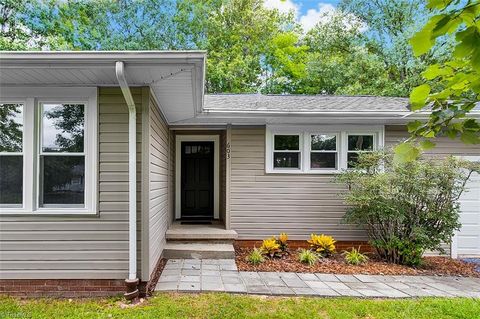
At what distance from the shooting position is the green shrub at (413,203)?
5375 millimetres

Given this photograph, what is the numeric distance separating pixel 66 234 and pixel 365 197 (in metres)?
4.67

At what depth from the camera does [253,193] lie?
648cm

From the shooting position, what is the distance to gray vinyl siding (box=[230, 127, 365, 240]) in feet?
21.1

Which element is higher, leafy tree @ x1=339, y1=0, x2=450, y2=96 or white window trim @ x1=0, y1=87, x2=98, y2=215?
leafy tree @ x1=339, y1=0, x2=450, y2=96

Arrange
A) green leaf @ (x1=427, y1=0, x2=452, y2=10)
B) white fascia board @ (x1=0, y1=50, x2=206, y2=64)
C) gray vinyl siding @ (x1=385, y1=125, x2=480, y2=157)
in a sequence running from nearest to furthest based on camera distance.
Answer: green leaf @ (x1=427, y1=0, x2=452, y2=10) → white fascia board @ (x1=0, y1=50, x2=206, y2=64) → gray vinyl siding @ (x1=385, y1=125, x2=480, y2=157)

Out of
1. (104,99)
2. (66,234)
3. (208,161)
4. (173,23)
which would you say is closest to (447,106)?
(104,99)

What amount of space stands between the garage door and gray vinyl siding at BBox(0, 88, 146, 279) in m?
6.41

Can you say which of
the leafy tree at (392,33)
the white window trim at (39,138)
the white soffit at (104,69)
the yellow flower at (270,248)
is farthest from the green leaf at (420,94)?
the leafy tree at (392,33)

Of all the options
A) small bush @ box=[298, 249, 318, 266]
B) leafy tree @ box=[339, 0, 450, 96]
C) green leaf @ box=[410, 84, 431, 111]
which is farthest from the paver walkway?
leafy tree @ box=[339, 0, 450, 96]

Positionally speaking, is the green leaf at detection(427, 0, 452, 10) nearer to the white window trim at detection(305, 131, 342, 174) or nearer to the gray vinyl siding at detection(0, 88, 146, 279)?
the gray vinyl siding at detection(0, 88, 146, 279)

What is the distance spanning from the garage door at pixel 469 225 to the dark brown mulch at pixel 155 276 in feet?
18.9

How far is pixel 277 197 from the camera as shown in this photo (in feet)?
21.2

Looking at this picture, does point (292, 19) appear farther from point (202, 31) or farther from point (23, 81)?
point (23, 81)

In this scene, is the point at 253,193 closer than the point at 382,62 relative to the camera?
Yes
